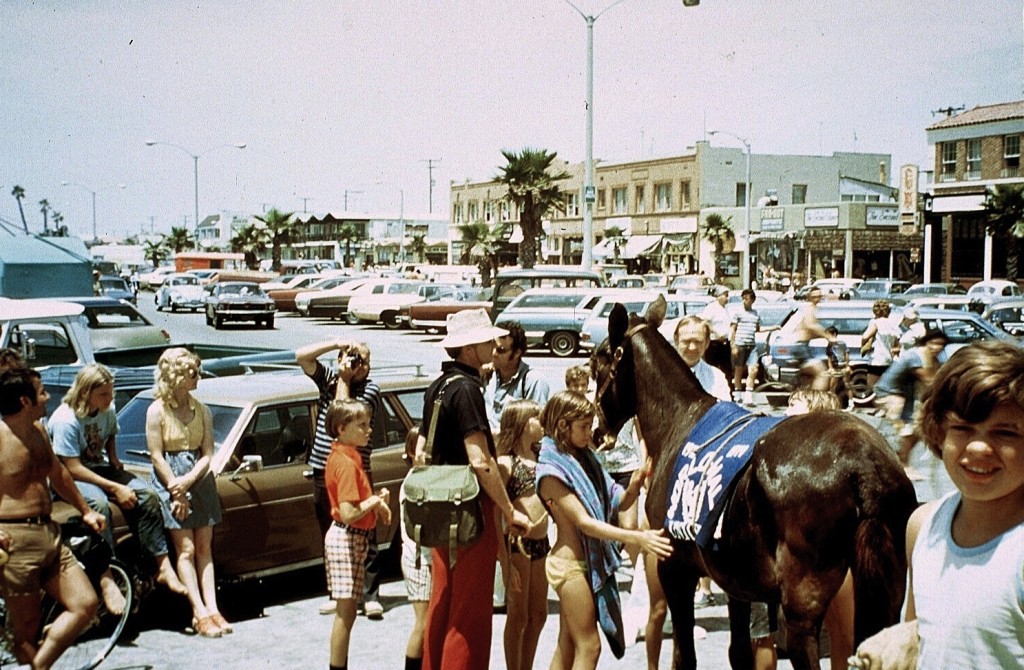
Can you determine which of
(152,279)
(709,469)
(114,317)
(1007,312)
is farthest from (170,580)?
(152,279)

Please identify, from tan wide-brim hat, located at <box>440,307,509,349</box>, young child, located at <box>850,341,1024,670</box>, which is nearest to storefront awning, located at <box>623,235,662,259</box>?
tan wide-brim hat, located at <box>440,307,509,349</box>

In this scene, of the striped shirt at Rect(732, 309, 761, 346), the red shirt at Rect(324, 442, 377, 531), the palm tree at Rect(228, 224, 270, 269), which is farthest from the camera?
the palm tree at Rect(228, 224, 270, 269)

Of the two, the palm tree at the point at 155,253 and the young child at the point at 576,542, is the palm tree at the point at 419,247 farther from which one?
the young child at the point at 576,542

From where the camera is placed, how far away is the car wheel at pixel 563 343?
28438 millimetres

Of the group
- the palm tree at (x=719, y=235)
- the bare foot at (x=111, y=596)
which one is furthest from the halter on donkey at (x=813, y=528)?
the palm tree at (x=719, y=235)

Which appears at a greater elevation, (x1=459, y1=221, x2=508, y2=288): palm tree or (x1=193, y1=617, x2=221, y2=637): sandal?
(x1=459, y1=221, x2=508, y2=288): palm tree

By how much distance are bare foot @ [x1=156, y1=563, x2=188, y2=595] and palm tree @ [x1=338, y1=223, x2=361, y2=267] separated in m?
89.7

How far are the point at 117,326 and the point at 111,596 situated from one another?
1309 cm

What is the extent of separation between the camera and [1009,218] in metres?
45.6

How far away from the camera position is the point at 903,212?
52.6 m

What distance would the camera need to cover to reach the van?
31.2 m

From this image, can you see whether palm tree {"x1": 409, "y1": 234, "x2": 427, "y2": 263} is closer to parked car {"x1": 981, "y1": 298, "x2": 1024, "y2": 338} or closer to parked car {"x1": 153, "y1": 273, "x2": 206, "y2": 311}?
parked car {"x1": 153, "y1": 273, "x2": 206, "y2": 311}

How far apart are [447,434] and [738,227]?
58.3 meters

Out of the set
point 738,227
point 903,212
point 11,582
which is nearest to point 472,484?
point 11,582
